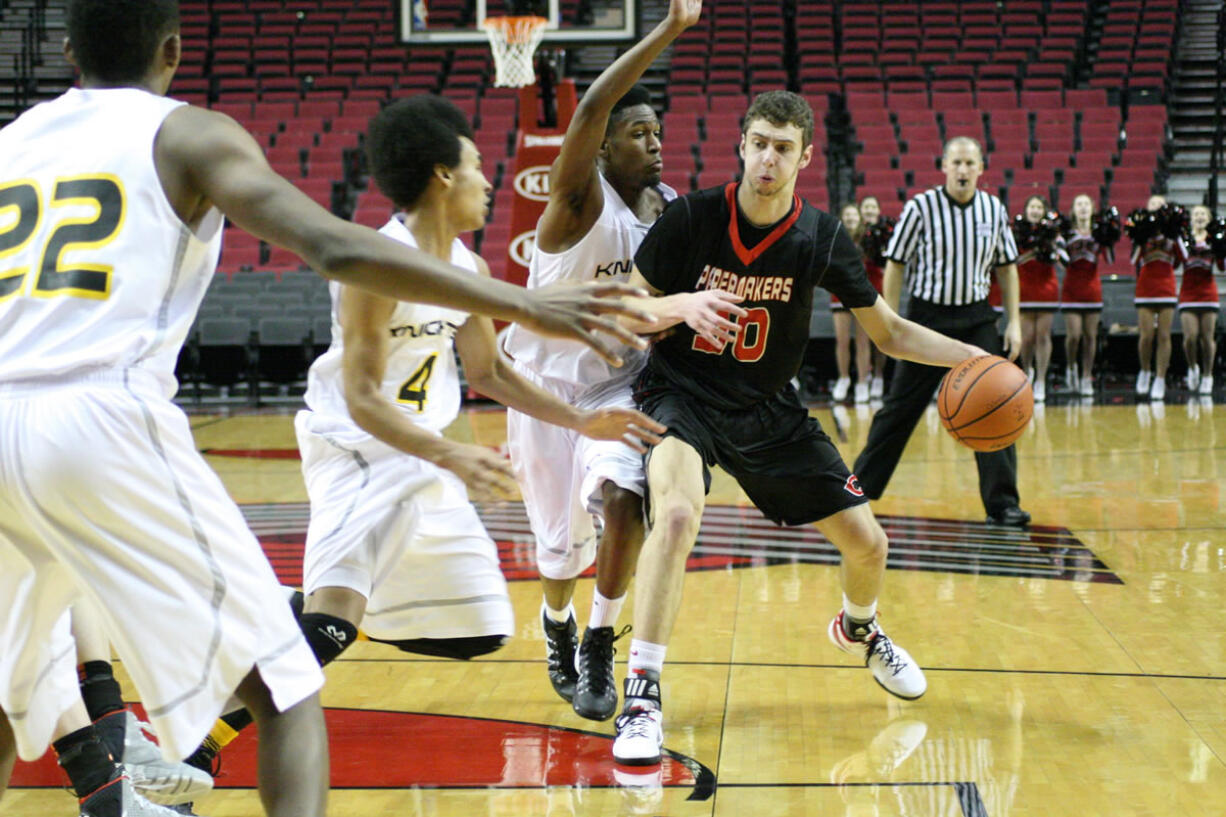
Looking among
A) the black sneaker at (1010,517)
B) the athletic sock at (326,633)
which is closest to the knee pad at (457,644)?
the athletic sock at (326,633)

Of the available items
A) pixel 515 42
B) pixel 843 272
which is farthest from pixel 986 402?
pixel 515 42

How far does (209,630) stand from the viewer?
1.90 m

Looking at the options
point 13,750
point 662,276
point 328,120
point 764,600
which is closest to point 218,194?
point 13,750

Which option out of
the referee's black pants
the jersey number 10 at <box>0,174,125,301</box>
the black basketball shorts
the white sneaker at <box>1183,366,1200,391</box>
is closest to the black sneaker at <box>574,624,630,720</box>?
the black basketball shorts

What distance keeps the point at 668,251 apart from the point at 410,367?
95 centimetres

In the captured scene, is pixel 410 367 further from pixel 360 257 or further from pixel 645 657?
pixel 360 257

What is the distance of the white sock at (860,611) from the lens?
149 inches

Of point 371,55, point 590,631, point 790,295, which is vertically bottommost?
point 590,631

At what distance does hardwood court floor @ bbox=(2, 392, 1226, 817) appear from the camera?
9.64ft

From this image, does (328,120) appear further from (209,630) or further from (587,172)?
(209,630)

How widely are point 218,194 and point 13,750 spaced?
1.07m

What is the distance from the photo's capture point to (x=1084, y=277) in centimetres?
1223

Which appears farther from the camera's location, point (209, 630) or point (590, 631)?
point (590, 631)

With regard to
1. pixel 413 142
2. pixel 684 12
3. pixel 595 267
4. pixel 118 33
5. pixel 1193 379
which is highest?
pixel 684 12
